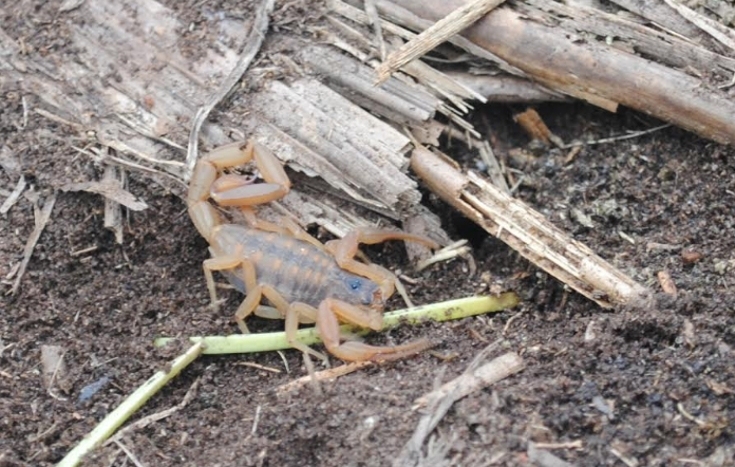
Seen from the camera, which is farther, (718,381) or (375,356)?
(375,356)

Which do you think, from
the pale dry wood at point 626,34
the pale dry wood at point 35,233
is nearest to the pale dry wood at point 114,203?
the pale dry wood at point 35,233

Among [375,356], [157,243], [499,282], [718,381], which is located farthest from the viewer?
[157,243]

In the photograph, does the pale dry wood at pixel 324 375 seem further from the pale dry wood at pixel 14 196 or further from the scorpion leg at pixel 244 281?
the pale dry wood at pixel 14 196

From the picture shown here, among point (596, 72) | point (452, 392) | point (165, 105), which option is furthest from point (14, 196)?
point (596, 72)

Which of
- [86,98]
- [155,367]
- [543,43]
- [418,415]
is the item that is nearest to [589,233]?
[543,43]

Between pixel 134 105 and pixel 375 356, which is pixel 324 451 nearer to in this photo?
pixel 375 356

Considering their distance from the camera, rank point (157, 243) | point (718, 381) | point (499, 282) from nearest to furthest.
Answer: point (718, 381) < point (499, 282) < point (157, 243)
